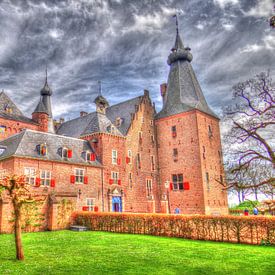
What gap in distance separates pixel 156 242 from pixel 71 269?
608 centimetres

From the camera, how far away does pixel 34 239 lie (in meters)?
15.3

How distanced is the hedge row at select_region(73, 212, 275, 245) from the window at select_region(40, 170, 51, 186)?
5779mm

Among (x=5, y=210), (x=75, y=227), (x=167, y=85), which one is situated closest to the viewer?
(x=5, y=210)

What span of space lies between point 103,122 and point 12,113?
1486 centimetres

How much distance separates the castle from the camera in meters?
25.0

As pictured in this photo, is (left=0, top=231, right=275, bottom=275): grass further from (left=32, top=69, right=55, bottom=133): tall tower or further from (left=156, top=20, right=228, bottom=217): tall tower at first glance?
(left=32, top=69, right=55, bottom=133): tall tower

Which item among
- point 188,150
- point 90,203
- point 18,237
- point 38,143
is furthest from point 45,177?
point 188,150

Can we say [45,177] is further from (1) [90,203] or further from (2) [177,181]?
(2) [177,181]

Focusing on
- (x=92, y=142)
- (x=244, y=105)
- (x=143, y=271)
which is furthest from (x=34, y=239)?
(x=92, y=142)

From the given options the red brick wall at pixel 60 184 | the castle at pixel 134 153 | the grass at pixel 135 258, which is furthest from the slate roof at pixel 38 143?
the grass at pixel 135 258

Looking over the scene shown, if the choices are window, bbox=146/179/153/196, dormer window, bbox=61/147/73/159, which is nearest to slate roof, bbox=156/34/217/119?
window, bbox=146/179/153/196

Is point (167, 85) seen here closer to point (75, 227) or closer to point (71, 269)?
point (75, 227)

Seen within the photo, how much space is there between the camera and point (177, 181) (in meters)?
33.5

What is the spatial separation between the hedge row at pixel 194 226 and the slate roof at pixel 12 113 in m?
23.1
